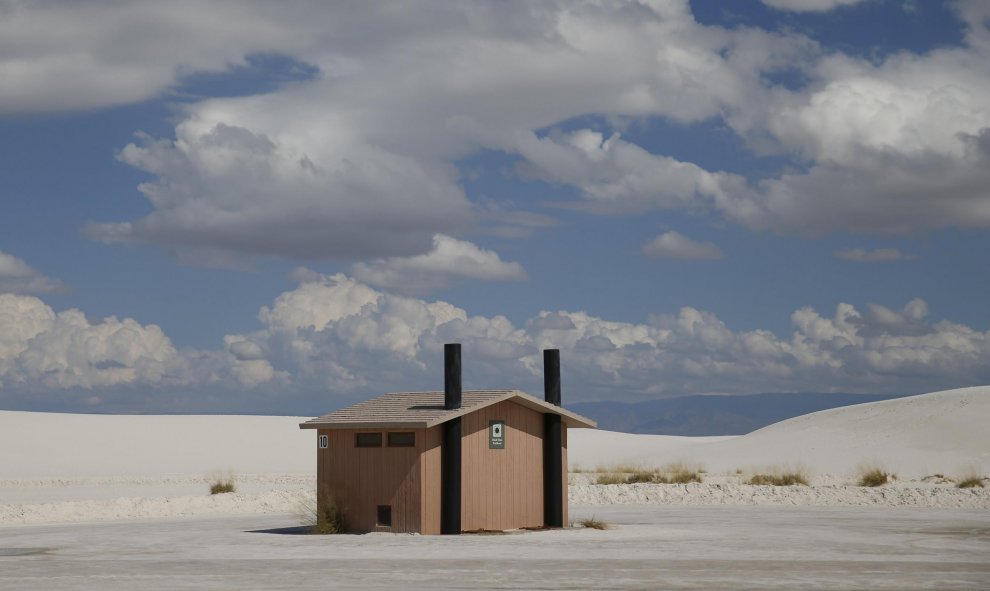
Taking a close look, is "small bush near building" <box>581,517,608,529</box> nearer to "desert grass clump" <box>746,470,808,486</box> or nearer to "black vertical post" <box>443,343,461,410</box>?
"black vertical post" <box>443,343,461,410</box>

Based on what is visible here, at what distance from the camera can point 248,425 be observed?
3937 inches

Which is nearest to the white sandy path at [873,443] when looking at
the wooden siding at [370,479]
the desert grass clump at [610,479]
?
the desert grass clump at [610,479]

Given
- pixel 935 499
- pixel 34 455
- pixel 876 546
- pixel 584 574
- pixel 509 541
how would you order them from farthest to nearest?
pixel 34 455
pixel 935 499
pixel 509 541
pixel 876 546
pixel 584 574

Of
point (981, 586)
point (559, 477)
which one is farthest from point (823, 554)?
point (559, 477)

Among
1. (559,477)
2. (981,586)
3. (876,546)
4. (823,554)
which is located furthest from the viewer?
(559,477)

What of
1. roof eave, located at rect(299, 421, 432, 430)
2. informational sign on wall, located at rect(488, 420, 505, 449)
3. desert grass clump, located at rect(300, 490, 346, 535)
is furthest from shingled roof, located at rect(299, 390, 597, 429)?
desert grass clump, located at rect(300, 490, 346, 535)

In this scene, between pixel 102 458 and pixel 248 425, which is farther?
pixel 248 425

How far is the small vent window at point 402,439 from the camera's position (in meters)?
29.5

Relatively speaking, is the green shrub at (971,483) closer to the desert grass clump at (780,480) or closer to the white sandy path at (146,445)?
the desert grass clump at (780,480)

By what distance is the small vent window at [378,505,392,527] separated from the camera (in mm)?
29734

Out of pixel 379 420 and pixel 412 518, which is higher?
pixel 379 420

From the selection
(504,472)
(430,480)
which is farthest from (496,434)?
(430,480)

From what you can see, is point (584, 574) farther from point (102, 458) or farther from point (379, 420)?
point (102, 458)

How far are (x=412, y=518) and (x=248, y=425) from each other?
2871 inches
